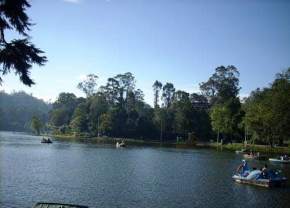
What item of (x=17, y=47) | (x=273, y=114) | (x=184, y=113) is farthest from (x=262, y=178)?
(x=184, y=113)

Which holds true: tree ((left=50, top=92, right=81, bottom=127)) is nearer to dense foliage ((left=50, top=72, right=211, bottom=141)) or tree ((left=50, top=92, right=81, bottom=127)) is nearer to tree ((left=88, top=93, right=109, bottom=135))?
dense foliage ((left=50, top=72, right=211, bottom=141))

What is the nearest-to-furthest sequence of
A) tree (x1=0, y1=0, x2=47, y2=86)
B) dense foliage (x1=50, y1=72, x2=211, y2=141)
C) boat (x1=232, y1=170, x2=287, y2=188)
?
tree (x1=0, y1=0, x2=47, y2=86), boat (x1=232, y1=170, x2=287, y2=188), dense foliage (x1=50, y1=72, x2=211, y2=141)

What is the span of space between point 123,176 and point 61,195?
1097 cm

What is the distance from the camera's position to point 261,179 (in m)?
34.4

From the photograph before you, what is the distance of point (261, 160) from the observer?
207 feet

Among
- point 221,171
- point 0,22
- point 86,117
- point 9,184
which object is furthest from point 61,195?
point 86,117

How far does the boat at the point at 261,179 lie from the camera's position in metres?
34.0

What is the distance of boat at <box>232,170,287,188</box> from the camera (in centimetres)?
3397

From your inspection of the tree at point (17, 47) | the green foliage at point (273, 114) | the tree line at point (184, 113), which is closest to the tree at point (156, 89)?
the tree line at point (184, 113)

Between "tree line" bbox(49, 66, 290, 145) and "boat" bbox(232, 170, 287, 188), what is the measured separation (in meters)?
45.3

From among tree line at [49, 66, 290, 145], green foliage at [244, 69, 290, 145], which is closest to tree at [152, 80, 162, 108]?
tree line at [49, 66, 290, 145]

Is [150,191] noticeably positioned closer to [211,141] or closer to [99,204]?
[99,204]

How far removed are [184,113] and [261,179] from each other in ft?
271

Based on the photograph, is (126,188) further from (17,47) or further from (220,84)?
(220,84)
